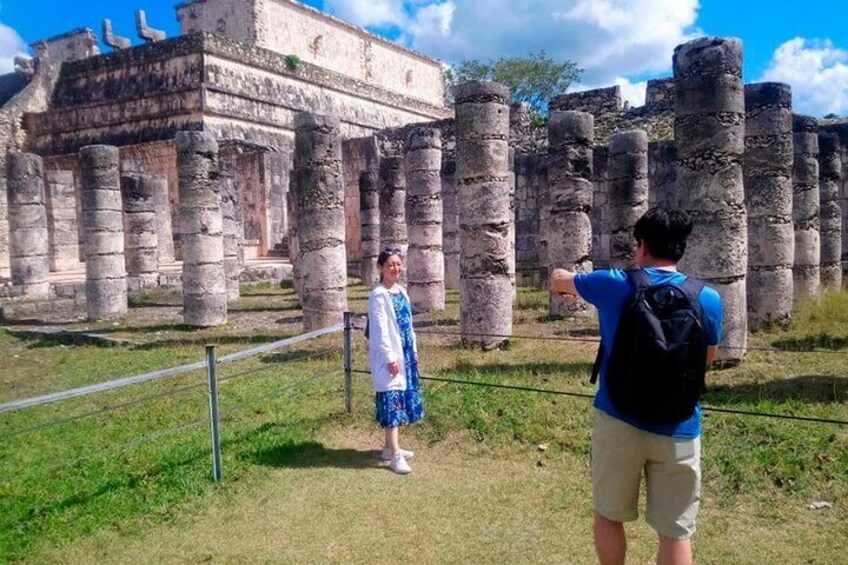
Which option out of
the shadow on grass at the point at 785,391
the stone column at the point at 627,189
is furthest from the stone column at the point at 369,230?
the shadow on grass at the point at 785,391

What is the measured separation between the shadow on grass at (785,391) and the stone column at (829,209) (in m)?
7.49

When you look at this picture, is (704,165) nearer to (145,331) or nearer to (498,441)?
(498,441)

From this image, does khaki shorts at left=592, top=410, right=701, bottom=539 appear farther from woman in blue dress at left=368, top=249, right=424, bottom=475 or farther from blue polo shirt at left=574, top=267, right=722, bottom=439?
woman in blue dress at left=368, top=249, right=424, bottom=475

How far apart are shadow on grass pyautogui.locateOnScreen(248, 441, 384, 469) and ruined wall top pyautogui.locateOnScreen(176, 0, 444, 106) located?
1233 inches

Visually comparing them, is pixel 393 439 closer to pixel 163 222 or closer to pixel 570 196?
pixel 570 196

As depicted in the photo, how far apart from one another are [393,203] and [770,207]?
9122mm

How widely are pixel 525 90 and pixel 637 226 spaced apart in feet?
155

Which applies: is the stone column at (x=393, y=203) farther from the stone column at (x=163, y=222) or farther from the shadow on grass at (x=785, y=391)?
the shadow on grass at (x=785, y=391)

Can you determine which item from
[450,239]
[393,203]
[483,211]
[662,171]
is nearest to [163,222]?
[393,203]

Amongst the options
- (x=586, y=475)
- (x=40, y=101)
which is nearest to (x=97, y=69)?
(x=40, y=101)

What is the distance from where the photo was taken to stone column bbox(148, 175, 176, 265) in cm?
2281

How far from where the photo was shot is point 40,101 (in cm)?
2992

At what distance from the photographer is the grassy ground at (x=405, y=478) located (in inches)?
163

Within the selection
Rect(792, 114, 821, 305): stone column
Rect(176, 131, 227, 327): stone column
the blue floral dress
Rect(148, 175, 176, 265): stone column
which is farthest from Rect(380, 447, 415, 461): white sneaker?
Rect(148, 175, 176, 265): stone column
